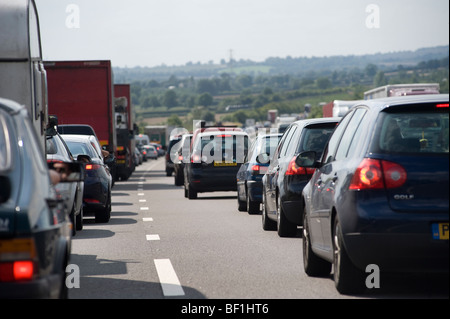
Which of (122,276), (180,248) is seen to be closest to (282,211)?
(180,248)

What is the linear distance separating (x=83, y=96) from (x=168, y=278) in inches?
942

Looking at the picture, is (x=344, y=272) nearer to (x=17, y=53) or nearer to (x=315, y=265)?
(x=315, y=265)

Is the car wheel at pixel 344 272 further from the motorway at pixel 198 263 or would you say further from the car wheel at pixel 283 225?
the car wheel at pixel 283 225

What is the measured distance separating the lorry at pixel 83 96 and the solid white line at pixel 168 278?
72.8 feet

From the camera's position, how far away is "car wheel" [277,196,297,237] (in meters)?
13.1

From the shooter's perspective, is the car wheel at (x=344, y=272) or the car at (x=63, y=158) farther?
the car at (x=63, y=158)

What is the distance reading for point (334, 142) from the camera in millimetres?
8742

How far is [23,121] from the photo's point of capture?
5.71 metres

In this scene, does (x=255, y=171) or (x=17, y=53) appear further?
(x=255, y=171)

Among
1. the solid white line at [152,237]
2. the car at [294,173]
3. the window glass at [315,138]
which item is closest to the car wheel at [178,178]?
the solid white line at [152,237]

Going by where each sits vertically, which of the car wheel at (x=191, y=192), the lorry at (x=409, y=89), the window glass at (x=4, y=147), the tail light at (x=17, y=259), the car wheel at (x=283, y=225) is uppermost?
the window glass at (x=4, y=147)

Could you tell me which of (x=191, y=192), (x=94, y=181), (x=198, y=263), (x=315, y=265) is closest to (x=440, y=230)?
(x=315, y=265)

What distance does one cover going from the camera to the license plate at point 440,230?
6855mm

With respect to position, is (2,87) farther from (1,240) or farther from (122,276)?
(1,240)
